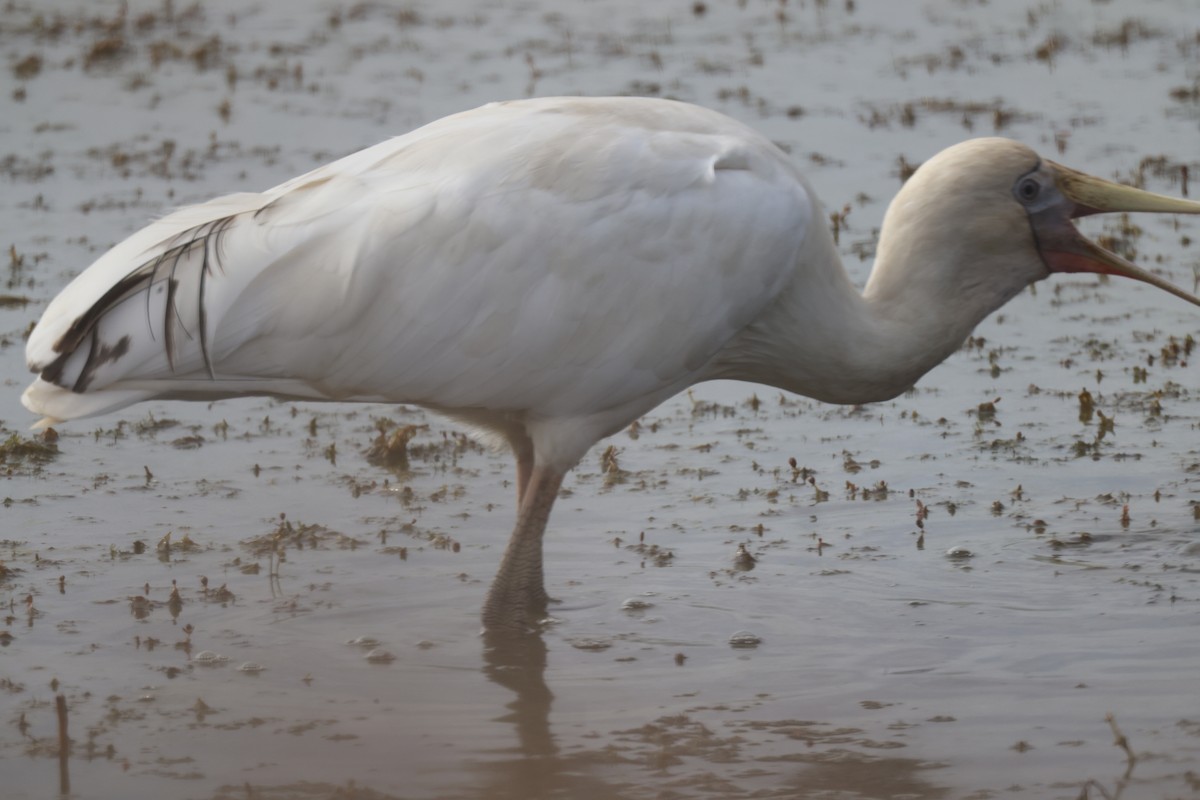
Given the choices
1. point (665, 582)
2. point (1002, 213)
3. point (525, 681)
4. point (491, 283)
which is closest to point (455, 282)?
point (491, 283)

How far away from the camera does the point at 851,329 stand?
5.59 m

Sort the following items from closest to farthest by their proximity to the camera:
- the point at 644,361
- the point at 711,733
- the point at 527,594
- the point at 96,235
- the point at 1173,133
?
the point at 711,733 → the point at 644,361 → the point at 527,594 → the point at 96,235 → the point at 1173,133

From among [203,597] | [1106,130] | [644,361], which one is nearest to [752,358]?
[644,361]

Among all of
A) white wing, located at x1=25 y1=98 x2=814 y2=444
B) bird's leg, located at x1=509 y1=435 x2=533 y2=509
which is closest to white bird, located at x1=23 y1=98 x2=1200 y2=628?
white wing, located at x1=25 y1=98 x2=814 y2=444

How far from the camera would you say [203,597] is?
6.00 metres

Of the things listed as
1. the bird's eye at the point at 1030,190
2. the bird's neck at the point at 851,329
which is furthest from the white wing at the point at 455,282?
the bird's eye at the point at 1030,190

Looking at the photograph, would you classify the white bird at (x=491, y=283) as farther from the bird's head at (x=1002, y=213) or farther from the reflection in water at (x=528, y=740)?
the reflection in water at (x=528, y=740)

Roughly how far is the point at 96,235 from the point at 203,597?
4.43 m

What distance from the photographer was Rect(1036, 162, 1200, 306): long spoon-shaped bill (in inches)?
225

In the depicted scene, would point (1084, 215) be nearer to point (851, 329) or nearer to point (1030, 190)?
point (1030, 190)

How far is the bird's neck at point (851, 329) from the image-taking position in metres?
5.55

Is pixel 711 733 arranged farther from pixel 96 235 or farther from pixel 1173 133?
pixel 1173 133

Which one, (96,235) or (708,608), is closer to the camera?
(708,608)

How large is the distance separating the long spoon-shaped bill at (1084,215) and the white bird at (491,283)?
2.17ft
